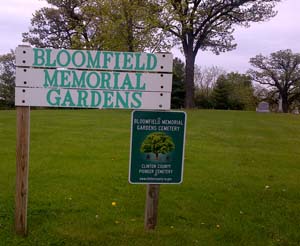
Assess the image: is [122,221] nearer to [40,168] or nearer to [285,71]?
[40,168]

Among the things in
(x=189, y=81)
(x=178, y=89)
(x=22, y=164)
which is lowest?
(x=22, y=164)

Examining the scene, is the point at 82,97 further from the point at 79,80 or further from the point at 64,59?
the point at 64,59

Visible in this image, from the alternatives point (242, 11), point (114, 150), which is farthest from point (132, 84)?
point (242, 11)

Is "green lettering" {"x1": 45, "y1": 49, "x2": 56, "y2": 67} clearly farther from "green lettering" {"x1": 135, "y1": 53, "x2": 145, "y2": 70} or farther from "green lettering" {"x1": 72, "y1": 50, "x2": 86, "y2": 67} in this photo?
"green lettering" {"x1": 135, "y1": 53, "x2": 145, "y2": 70}

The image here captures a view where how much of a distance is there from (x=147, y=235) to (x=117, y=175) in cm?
263

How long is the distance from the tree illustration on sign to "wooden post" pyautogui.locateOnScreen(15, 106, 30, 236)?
1234 millimetres

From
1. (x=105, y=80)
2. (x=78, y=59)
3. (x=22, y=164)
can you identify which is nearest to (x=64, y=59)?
(x=78, y=59)

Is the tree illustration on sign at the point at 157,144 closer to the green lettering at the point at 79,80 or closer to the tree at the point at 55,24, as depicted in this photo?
the green lettering at the point at 79,80

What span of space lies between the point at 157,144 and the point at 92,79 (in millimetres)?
989

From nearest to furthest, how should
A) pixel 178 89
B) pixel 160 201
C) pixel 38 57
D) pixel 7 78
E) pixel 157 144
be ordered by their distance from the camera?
pixel 38 57
pixel 157 144
pixel 160 201
pixel 178 89
pixel 7 78

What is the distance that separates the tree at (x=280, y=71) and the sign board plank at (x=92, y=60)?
179ft

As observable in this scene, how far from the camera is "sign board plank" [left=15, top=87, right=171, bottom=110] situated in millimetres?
4250

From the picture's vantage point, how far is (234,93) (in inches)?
2021

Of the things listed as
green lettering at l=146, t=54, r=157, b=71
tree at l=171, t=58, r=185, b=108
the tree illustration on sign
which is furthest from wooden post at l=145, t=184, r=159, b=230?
tree at l=171, t=58, r=185, b=108
